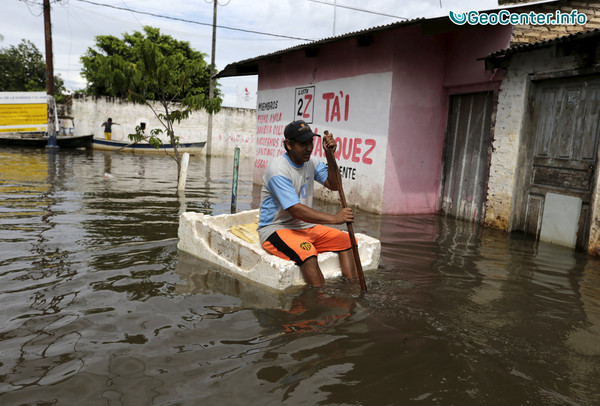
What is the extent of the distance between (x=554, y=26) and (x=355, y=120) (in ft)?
12.6

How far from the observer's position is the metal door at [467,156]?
850cm

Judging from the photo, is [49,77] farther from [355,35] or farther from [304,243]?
[304,243]

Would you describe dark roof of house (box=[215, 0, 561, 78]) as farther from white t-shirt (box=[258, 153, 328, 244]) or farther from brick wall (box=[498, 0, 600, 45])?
white t-shirt (box=[258, 153, 328, 244])

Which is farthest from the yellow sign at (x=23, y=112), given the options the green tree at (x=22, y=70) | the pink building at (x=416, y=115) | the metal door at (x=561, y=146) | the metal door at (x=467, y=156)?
the metal door at (x=561, y=146)

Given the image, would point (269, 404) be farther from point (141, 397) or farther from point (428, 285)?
point (428, 285)

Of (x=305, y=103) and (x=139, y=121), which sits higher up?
(x=305, y=103)

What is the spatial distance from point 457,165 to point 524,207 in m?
1.78

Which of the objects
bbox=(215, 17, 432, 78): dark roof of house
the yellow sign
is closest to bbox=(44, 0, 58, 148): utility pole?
the yellow sign

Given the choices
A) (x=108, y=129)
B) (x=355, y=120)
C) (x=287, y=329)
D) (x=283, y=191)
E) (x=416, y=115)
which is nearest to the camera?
(x=287, y=329)

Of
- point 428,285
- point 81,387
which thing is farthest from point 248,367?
point 428,285

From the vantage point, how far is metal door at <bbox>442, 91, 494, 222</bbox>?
8500 millimetres

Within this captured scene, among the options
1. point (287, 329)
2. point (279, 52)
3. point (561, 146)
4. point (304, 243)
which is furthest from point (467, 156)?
point (287, 329)

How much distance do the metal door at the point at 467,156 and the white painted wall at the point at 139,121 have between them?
20.3 meters

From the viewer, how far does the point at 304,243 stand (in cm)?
431
